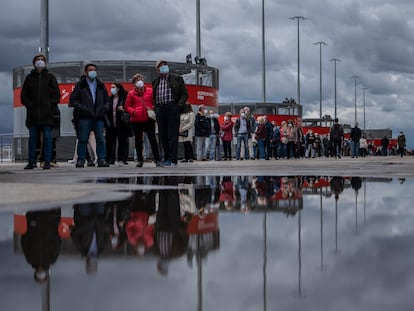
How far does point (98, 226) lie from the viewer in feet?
14.3

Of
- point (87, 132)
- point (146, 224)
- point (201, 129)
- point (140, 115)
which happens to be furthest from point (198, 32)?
point (146, 224)

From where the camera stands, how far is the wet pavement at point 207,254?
7.85 ft

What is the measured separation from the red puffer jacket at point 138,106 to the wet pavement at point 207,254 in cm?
938

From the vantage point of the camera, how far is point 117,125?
17250 millimetres

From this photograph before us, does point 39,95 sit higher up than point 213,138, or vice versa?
point 39,95

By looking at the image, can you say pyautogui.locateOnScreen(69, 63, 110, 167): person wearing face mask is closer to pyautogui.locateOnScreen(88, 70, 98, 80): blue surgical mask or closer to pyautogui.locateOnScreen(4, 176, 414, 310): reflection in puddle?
pyautogui.locateOnScreen(88, 70, 98, 80): blue surgical mask

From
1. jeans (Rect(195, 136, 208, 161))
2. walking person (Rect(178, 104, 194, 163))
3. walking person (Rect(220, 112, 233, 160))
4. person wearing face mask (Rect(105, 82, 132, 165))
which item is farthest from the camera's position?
walking person (Rect(220, 112, 233, 160))

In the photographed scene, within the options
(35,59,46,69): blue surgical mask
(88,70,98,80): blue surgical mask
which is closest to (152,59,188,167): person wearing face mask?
(88,70,98,80): blue surgical mask

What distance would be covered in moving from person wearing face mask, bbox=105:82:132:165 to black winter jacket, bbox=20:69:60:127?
298cm

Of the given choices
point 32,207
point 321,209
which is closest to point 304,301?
point 321,209

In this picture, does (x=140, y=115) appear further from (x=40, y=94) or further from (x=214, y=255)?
(x=214, y=255)

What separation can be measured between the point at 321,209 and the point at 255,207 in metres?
0.47

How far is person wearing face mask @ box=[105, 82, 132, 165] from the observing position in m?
17.1

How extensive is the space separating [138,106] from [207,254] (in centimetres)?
1252
